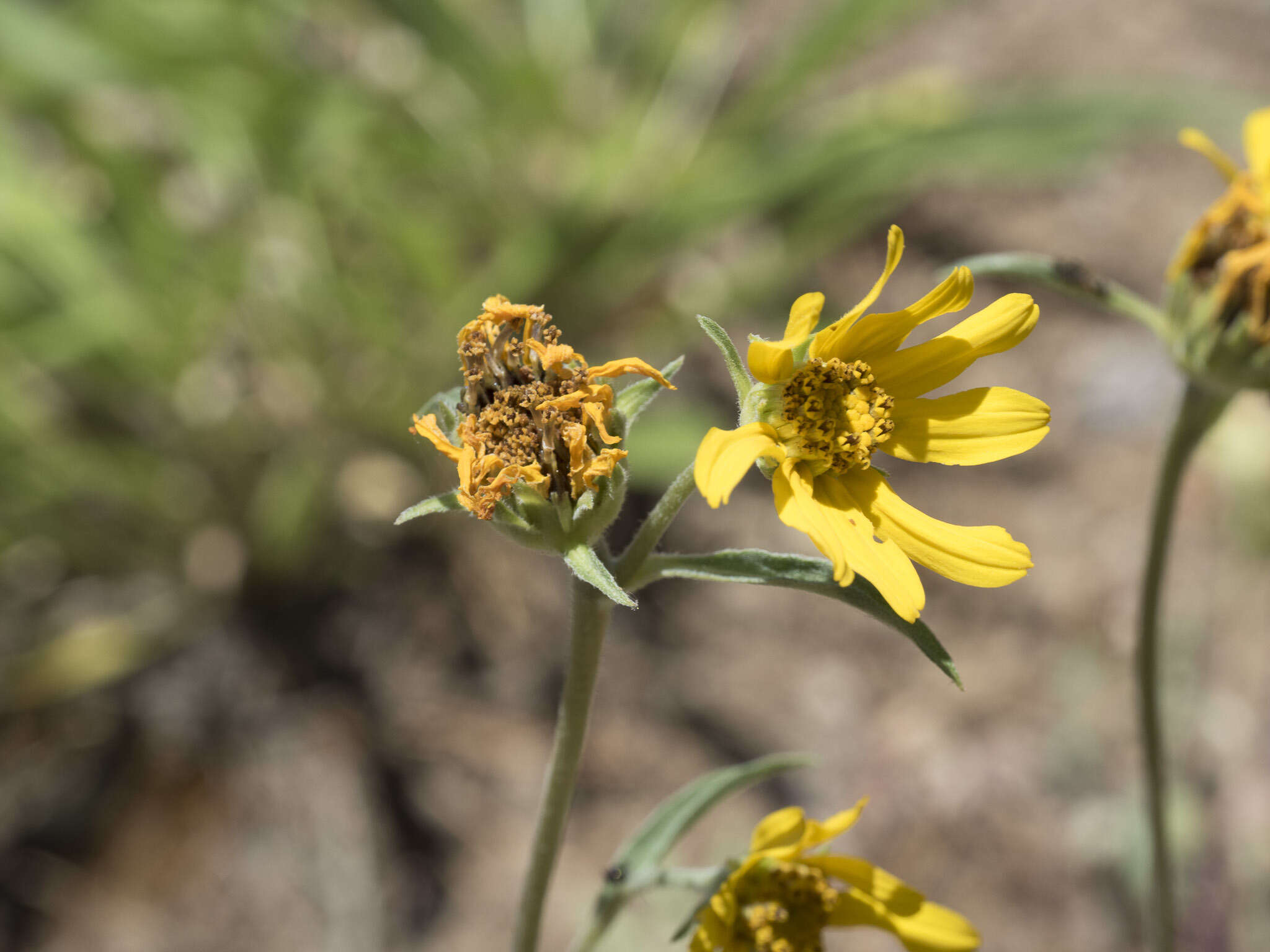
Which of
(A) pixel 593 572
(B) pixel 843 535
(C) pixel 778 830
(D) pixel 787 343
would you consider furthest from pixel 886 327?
(C) pixel 778 830

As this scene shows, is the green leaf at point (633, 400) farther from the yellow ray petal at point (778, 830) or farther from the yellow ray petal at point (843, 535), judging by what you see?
the yellow ray petal at point (778, 830)

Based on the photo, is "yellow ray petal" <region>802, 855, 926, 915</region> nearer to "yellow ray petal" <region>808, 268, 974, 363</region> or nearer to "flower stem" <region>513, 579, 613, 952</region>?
"flower stem" <region>513, 579, 613, 952</region>

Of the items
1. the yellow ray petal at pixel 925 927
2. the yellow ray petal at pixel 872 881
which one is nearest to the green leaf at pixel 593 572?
the yellow ray petal at pixel 872 881

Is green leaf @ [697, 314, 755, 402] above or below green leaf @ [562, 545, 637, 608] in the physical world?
above

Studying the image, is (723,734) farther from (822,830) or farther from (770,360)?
(770,360)

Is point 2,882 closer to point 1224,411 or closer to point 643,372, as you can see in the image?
point 643,372

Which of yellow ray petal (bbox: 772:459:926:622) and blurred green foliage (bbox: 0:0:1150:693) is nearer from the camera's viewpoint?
yellow ray petal (bbox: 772:459:926:622)

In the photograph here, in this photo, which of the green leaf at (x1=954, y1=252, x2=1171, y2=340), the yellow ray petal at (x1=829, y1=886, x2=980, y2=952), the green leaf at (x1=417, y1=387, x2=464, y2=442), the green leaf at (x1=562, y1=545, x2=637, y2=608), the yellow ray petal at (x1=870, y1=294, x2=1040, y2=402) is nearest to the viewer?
the green leaf at (x1=562, y1=545, x2=637, y2=608)

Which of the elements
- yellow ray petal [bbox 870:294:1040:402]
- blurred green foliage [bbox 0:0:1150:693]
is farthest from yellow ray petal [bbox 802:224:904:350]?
blurred green foliage [bbox 0:0:1150:693]
